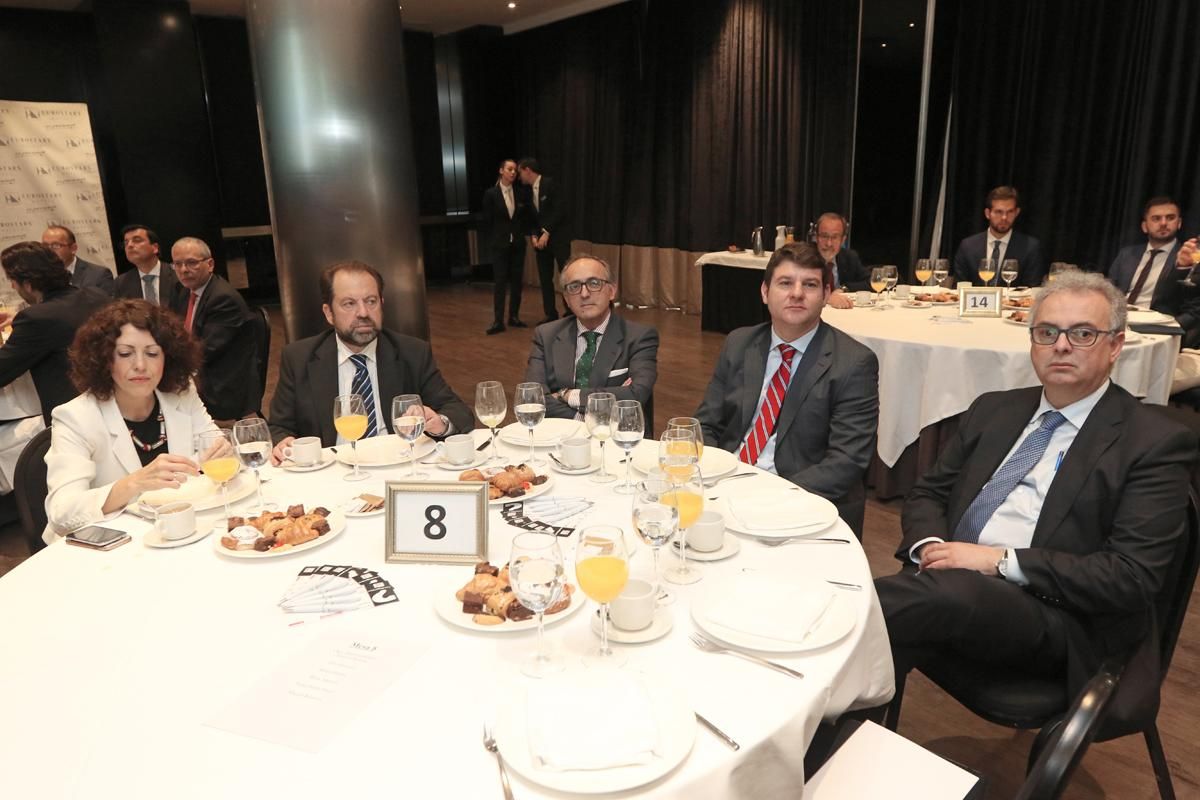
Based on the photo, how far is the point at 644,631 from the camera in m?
1.31

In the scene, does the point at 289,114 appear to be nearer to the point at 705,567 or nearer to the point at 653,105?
the point at 705,567

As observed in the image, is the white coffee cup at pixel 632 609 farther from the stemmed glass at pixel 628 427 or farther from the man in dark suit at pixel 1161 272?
the man in dark suit at pixel 1161 272

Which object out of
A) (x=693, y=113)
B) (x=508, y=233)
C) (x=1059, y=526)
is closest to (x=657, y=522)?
(x=1059, y=526)

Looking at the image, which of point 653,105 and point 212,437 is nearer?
point 212,437

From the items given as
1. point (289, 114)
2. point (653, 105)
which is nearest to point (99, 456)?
point (289, 114)

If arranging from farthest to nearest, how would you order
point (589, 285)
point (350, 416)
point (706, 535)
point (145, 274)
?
point (145, 274) → point (589, 285) → point (350, 416) → point (706, 535)

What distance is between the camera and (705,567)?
5.10 ft

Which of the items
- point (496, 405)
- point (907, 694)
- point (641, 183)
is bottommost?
point (907, 694)

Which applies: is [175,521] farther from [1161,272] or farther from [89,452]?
[1161,272]

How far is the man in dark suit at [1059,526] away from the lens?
5.67ft

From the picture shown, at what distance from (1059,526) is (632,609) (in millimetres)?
1181

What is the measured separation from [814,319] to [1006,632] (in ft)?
3.84

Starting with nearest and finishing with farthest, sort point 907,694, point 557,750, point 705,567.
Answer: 1. point 557,750
2. point 705,567
3. point 907,694

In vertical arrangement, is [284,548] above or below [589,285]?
below
